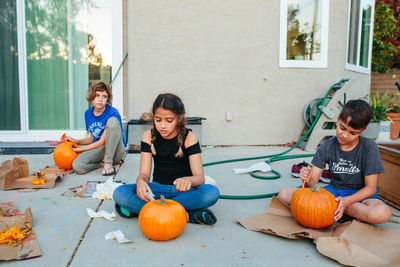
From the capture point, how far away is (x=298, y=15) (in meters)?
5.66

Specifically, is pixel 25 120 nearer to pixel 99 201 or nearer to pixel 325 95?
pixel 99 201

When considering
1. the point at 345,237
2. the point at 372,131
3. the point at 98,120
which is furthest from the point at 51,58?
the point at 372,131

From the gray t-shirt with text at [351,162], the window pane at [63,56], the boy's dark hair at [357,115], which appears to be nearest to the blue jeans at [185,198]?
the gray t-shirt with text at [351,162]

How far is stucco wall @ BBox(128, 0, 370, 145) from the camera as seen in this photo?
519 centimetres

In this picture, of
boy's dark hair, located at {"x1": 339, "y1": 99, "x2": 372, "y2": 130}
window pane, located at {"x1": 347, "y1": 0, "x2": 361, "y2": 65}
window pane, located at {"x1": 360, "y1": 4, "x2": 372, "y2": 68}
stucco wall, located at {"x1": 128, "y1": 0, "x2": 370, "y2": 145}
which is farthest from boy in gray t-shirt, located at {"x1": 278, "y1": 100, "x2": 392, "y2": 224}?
window pane, located at {"x1": 360, "y1": 4, "x2": 372, "y2": 68}

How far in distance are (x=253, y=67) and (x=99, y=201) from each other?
11.9 ft

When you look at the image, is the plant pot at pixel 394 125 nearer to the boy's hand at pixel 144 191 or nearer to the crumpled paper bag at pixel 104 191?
the crumpled paper bag at pixel 104 191

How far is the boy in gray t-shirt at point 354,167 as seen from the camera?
2145 mm

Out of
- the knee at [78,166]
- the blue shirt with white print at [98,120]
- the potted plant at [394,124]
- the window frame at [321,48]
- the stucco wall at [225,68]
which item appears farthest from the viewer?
the potted plant at [394,124]

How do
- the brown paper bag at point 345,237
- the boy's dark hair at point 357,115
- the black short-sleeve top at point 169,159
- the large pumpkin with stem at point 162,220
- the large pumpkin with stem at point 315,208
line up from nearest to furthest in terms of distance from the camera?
the brown paper bag at point 345,237
the large pumpkin with stem at point 162,220
the large pumpkin with stem at point 315,208
the boy's dark hair at point 357,115
the black short-sleeve top at point 169,159

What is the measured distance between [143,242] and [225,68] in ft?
12.7

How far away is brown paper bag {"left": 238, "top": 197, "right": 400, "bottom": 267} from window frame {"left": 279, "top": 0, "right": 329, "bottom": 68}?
3656 millimetres

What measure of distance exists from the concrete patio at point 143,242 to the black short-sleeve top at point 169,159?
404 millimetres

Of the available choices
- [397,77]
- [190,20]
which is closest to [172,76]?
[190,20]
